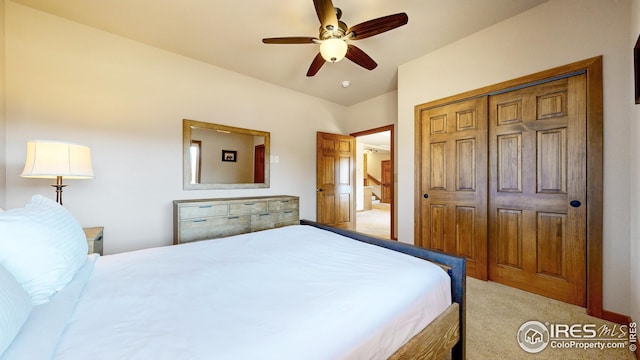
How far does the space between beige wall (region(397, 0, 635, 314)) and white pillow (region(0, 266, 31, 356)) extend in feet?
10.9

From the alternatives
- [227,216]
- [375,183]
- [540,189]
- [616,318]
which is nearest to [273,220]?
Answer: [227,216]

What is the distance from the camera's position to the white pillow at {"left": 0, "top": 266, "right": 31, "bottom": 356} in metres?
0.58

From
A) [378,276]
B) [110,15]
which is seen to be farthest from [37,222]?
[110,15]

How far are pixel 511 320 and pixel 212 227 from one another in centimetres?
310

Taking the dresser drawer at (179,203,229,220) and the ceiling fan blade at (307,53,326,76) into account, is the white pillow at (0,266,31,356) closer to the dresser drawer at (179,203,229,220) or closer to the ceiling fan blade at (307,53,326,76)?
the dresser drawer at (179,203,229,220)

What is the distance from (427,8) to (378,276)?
2451 millimetres

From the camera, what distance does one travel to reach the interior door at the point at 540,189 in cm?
203

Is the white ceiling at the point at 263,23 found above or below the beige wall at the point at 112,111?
above

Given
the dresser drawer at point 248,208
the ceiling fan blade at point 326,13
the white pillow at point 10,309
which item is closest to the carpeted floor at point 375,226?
the dresser drawer at point 248,208

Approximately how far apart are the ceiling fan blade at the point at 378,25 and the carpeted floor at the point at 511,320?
2.40 m

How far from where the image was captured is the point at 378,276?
1112 millimetres

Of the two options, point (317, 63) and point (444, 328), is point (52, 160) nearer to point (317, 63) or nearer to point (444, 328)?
point (317, 63)

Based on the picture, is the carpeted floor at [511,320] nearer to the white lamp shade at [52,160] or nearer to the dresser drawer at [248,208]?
the dresser drawer at [248,208]

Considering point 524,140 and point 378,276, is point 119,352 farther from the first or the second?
point 524,140
